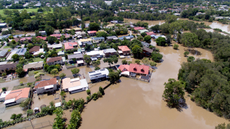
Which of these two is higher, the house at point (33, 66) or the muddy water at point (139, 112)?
the house at point (33, 66)

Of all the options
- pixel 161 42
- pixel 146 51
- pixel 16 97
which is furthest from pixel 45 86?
pixel 161 42

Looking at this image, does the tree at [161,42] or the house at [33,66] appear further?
the tree at [161,42]

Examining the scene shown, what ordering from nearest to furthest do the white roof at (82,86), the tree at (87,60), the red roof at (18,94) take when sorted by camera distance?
the red roof at (18,94) < the white roof at (82,86) < the tree at (87,60)

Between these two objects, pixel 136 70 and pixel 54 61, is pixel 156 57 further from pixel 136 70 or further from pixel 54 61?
pixel 54 61

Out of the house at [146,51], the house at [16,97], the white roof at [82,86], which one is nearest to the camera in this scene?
the house at [16,97]

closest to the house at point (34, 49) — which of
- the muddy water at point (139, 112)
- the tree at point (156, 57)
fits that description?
the muddy water at point (139, 112)

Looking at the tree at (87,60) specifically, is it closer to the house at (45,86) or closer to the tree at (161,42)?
the house at (45,86)

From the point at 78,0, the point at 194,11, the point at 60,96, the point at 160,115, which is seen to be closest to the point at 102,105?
the point at 60,96
